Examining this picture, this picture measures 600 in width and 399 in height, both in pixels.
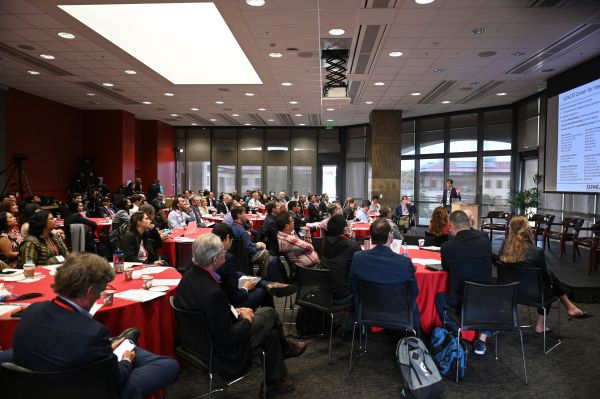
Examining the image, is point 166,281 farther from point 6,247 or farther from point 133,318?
point 6,247

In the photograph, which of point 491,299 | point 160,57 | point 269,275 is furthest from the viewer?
point 160,57

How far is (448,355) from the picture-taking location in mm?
3506

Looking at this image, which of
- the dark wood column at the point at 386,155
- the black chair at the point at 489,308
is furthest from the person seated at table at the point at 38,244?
the dark wood column at the point at 386,155

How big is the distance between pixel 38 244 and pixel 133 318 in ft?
6.70

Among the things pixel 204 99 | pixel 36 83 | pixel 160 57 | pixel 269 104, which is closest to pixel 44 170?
pixel 36 83

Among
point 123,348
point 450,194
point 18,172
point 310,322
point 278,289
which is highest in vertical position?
point 18,172

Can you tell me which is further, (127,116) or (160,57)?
(127,116)

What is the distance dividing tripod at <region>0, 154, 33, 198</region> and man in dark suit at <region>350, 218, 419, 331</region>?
10.9m

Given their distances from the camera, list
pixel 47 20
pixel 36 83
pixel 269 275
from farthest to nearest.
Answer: pixel 36 83 < pixel 47 20 < pixel 269 275

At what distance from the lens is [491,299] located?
3.29 metres

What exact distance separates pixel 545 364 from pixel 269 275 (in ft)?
9.36

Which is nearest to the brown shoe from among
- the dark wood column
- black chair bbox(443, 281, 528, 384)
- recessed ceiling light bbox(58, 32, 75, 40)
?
black chair bbox(443, 281, 528, 384)

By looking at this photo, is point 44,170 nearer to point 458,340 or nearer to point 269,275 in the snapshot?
point 269,275

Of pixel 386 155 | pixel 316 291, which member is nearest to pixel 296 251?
pixel 316 291
